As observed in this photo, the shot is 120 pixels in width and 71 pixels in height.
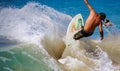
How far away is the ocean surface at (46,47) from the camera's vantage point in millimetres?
8125

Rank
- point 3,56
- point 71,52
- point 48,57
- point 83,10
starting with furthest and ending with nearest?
point 83,10, point 71,52, point 48,57, point 3,56

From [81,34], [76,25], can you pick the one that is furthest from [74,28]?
[81,34]

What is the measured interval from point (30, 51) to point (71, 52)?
54.4 inches

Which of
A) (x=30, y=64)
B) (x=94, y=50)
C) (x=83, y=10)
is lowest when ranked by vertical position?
(x=30, y=64)

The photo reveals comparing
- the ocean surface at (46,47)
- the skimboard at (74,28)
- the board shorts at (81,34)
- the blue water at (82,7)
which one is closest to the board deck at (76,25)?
the skimboard at (74,28)

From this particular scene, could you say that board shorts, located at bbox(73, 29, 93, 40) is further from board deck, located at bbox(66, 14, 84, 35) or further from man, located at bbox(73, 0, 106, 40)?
board deck, located at bbox(66, 14, 84, 35)

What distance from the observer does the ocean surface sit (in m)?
8.12

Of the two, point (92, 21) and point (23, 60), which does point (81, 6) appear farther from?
point (23, 60)

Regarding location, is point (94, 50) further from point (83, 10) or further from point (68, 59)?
point (83, 10)

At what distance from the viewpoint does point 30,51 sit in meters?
8.72

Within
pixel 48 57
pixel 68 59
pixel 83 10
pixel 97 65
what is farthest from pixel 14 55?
pixel 83 10

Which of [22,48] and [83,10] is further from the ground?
[83,10]

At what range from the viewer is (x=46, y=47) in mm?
9664

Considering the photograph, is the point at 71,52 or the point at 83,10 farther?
the point at 83,10
